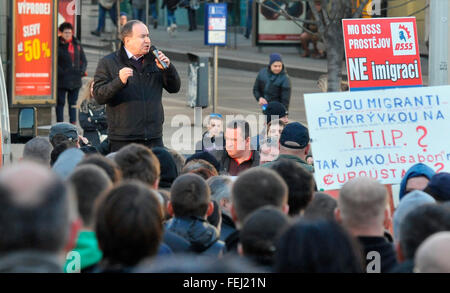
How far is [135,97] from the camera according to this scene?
8312 millimetres

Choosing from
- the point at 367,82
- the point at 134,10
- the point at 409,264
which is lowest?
the point at 409,264

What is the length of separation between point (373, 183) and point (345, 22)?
4.02m

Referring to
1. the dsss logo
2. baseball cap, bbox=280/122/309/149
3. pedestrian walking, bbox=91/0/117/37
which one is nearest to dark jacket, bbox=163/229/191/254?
baseball cap, bbox=280/122/309/149

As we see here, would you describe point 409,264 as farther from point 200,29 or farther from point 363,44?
point 200,29

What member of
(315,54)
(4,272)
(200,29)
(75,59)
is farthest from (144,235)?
(200,29)

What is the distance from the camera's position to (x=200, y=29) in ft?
111

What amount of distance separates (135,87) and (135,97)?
0.27 ft

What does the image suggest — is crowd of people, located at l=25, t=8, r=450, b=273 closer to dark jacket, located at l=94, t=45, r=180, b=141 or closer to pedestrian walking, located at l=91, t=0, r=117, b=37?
dark jacket, located at l=94, t=45, r=180, b=141

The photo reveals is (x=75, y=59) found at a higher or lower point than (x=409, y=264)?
higher

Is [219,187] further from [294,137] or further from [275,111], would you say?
[275,111]

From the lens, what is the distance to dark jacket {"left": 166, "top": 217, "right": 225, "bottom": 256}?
5062 mm

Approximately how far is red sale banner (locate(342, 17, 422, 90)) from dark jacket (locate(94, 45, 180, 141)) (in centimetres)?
150

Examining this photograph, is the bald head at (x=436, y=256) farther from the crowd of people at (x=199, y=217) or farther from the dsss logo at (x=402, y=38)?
the dsss logo at (x=402, y=38)

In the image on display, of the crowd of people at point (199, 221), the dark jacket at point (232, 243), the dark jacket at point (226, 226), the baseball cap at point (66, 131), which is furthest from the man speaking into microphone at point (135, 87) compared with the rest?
the dark jacket at point (232, 243)
